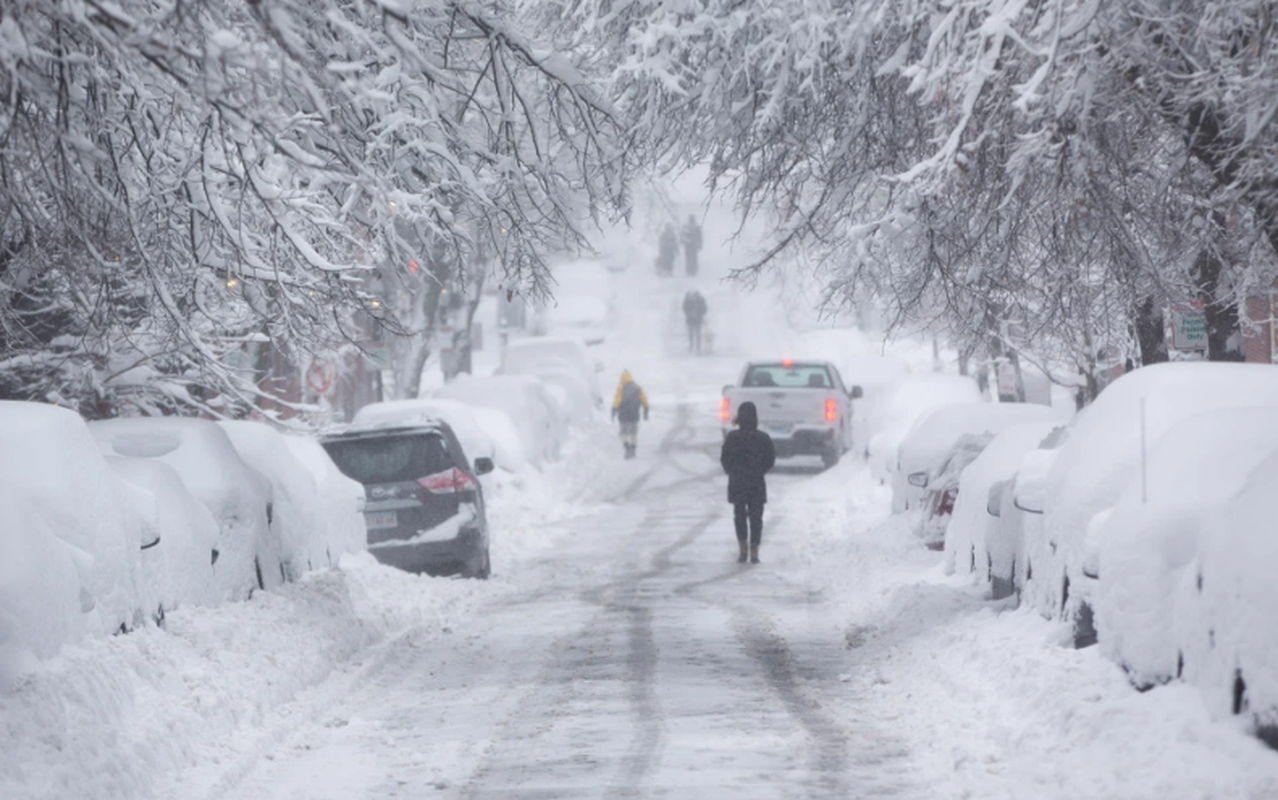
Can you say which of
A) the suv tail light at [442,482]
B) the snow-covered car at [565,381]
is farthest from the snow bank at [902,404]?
the snow-covered car at [565,381]

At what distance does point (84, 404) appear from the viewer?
15289 mm

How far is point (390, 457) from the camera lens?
57.3 feet

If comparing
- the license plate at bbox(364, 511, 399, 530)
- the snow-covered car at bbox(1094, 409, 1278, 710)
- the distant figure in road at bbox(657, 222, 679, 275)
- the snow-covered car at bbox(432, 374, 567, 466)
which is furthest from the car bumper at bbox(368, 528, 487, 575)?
the distant figure in road at bbox(657, 222, 679, 275)

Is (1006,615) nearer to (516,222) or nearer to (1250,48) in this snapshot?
(516,222)

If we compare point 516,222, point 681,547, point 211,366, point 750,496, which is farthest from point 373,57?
point 681,547

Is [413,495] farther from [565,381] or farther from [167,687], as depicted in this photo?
[565,381]

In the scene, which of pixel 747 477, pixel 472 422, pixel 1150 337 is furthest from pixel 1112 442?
pixel 472 422

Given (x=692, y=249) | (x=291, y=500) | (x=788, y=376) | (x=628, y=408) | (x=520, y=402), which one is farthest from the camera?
(x=692, y=249)

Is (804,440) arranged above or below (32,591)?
below

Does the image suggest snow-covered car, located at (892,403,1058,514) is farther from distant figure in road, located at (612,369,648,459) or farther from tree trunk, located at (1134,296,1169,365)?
distant figure in road, located at (612,369,648,459)

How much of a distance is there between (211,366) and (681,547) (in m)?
11.0

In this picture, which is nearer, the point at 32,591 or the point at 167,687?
the point at 32,591

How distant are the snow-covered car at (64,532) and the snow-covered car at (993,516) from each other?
538cm

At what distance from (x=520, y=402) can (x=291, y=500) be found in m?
18.6
